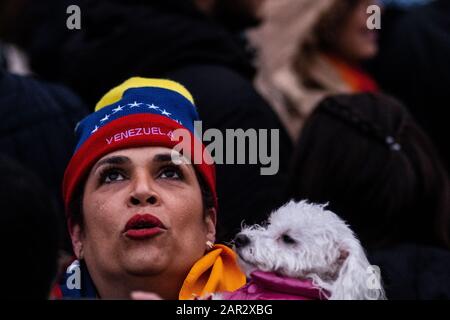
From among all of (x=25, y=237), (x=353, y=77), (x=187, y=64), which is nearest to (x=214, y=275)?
(x=25, y=237)

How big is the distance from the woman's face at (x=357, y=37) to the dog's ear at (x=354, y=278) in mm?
2989

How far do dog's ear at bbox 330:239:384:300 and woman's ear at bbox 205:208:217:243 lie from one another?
1.47 feet

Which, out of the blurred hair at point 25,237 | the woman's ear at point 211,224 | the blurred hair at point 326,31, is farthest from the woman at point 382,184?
the blurred hair at point 326,31

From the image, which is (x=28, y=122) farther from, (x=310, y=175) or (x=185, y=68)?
(x=310, y=175)

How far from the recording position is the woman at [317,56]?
5.84m

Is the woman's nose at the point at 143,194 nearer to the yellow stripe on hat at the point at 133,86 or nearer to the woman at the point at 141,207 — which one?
the woman at the point at 141,207

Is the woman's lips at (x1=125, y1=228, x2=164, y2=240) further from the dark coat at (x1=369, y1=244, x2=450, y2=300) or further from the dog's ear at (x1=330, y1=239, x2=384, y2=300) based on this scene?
the dark coat at (x1=369, y1=244, x2=450, y2=300)

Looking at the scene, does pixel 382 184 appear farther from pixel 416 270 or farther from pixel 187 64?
pixel 187 64

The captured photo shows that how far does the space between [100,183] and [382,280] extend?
86cm

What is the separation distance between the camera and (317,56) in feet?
19.7

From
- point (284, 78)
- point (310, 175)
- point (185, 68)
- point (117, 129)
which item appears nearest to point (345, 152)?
point (310, 175)

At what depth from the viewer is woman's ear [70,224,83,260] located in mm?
3320

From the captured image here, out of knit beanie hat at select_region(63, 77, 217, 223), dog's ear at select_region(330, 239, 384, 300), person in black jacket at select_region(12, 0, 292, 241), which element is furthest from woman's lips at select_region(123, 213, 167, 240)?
person in black jacket at select_region(12, 0, 292, 241)

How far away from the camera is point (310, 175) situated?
13.7 feet
